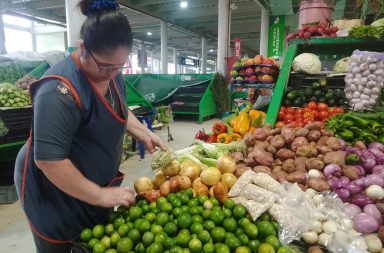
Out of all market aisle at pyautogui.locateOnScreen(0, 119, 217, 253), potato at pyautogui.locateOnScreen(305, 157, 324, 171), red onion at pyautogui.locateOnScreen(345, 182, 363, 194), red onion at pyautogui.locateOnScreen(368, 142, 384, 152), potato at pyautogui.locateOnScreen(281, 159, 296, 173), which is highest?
red onion at pyautogui.locateOnScreen(368, 142, 384, 152)

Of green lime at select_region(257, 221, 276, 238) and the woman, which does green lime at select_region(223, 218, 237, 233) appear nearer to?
green lime at select_region(257, 221, 276, 238)

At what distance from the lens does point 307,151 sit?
2109 millimetres

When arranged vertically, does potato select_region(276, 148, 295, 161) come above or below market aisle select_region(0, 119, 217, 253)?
above

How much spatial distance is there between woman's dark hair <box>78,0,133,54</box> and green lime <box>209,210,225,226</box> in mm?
934

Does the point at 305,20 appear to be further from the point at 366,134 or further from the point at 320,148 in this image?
the point at 320,148

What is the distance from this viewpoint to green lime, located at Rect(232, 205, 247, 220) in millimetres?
1514

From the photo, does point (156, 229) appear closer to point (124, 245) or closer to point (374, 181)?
point (124, 245)

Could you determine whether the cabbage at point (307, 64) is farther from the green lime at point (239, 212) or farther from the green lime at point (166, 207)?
the green lime at point (166, 207)

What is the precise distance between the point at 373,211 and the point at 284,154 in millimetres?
718

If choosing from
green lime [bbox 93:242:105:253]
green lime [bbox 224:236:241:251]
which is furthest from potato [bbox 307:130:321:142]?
green lime [bbox 93:242:105:253]

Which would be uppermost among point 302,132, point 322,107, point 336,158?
point 322,107

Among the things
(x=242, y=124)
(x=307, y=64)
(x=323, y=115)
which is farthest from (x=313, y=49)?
(x=242, y=124)

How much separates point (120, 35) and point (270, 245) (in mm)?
1148

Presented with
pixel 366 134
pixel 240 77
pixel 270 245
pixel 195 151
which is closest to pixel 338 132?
pixel 366 134
